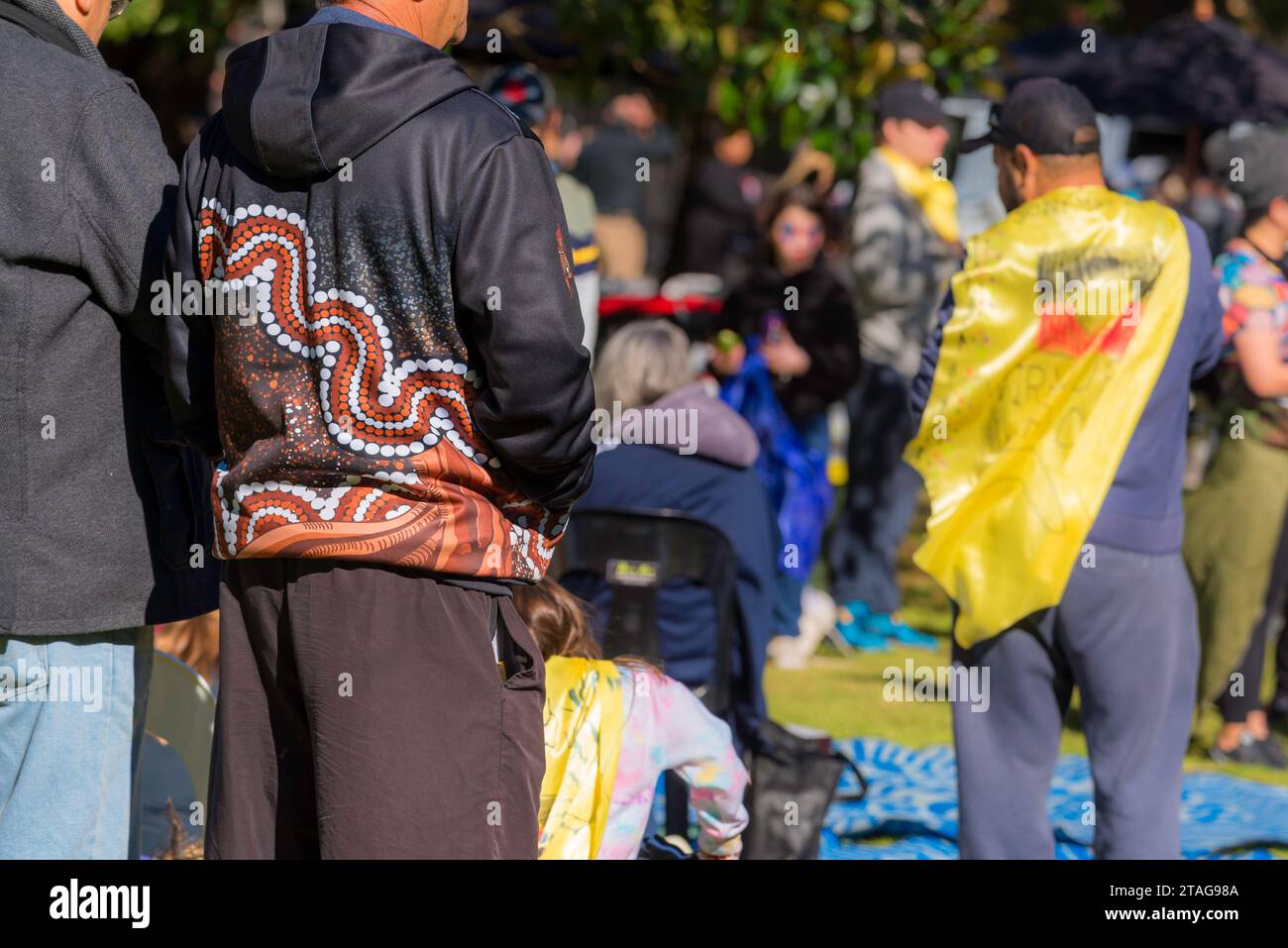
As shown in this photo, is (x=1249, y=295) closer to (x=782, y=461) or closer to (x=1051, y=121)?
(x=1051, y=121)

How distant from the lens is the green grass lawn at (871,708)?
5.63m

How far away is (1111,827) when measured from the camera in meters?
3.50

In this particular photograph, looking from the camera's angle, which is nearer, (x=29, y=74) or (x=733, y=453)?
(x=29, y=74)

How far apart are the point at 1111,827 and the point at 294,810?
1.88 metres

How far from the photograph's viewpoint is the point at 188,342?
2514mm

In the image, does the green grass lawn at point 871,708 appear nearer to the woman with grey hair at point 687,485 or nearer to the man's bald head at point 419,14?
the woman with grey hair at point 687,485

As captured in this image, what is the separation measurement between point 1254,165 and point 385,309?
3.67 meters

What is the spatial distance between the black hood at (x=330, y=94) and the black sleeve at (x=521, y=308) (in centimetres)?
15

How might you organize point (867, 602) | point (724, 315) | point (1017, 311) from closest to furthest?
point (1017, 311) → point (724, 315) → point (867, 602)

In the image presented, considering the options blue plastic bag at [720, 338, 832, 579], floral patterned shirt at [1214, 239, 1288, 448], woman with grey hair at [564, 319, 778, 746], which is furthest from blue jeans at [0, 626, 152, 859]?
blue plastic bag at [720, 338, 832, 579]

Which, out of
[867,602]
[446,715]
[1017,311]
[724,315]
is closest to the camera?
[446,715]

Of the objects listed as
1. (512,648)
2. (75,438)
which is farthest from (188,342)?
(512,648)

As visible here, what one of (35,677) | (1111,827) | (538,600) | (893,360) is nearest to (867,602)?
(893,360)
